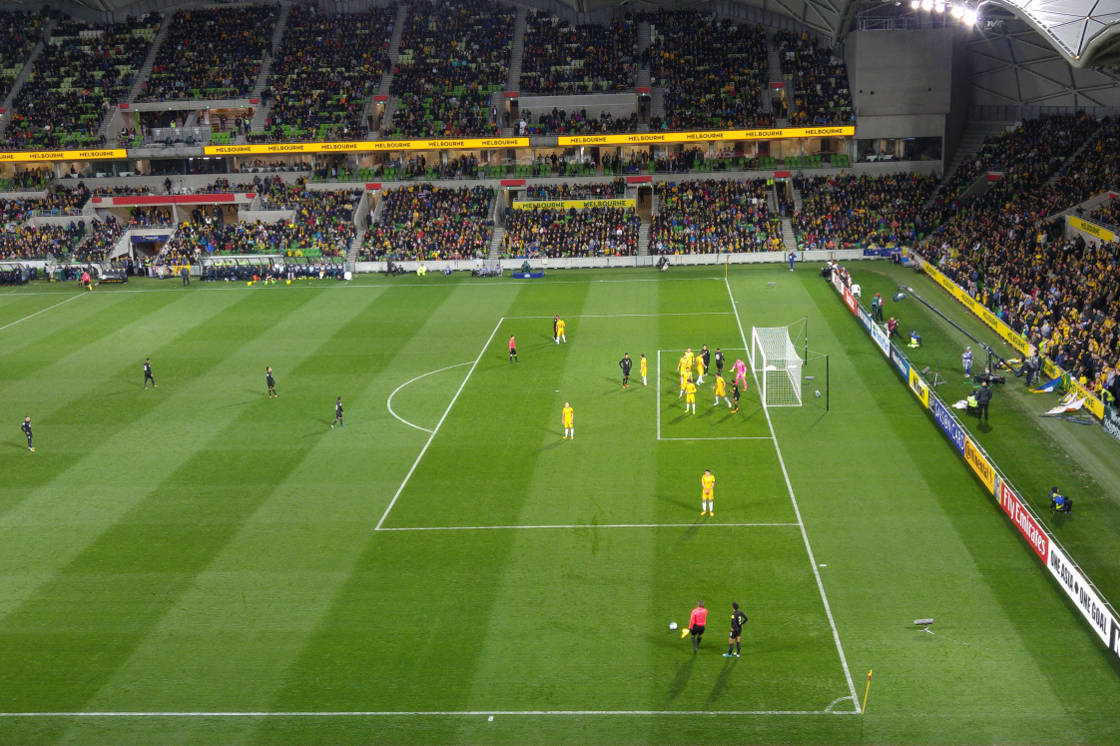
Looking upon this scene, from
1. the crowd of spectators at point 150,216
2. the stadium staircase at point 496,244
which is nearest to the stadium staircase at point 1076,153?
the stadium staircase at point 496,244

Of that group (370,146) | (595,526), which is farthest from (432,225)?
(595,526)

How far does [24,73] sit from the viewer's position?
80062 millimetres

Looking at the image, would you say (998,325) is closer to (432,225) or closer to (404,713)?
(404,713)

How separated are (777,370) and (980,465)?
10.7 metres

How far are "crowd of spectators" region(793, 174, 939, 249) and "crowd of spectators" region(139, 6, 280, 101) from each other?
4278cm

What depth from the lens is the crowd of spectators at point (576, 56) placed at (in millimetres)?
72938

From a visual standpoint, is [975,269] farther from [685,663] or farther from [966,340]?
[685,663]

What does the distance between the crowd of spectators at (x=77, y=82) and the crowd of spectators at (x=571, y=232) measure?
33017 mm

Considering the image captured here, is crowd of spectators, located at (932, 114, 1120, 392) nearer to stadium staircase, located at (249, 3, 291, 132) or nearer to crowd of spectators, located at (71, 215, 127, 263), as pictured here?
stadium staircase, located at (249, 3, 291, 132)

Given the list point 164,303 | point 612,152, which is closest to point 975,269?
point 612,152

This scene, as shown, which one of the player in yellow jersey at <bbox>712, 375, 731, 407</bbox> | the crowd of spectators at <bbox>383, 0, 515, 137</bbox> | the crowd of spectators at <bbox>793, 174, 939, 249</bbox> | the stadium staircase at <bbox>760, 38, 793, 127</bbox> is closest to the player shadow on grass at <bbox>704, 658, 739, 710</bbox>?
the player in yellow jersey at <bbox>712, 375, 731, 407</bbox>

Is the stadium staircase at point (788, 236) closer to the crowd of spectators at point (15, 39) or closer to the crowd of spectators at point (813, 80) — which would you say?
the crowd of spectators at point (813, 80)

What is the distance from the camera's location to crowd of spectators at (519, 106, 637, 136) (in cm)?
7019

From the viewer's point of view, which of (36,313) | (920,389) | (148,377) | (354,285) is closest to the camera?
(920,389)
